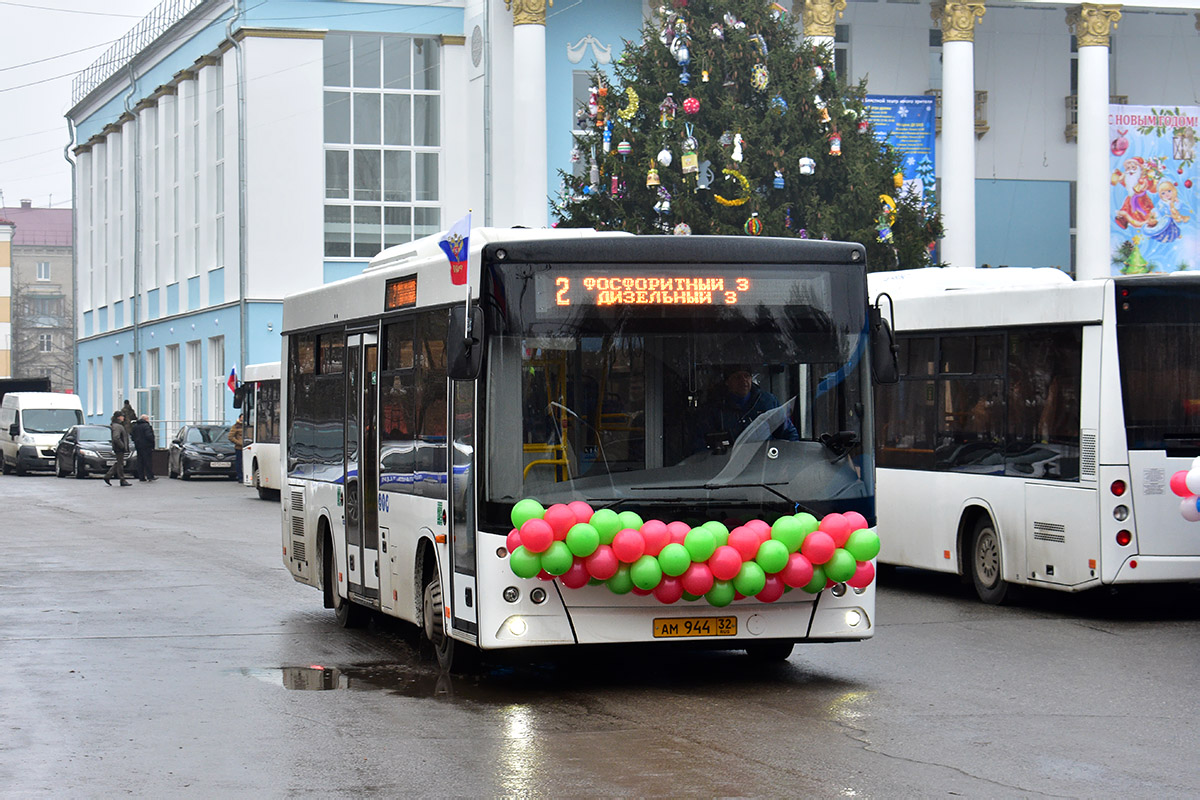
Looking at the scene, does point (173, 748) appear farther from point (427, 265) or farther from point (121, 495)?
point (121, 495)

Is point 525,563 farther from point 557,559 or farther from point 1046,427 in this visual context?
point 1046,427

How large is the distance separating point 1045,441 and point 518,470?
6120mm

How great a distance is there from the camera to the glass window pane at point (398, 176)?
50312 mm

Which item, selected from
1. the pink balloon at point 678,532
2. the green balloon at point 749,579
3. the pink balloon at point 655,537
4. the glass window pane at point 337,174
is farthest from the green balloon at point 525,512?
the glass window pane at point 337,174

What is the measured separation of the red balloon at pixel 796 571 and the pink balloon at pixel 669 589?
59 centimetres

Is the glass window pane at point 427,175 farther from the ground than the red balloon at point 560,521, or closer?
farther from the ground

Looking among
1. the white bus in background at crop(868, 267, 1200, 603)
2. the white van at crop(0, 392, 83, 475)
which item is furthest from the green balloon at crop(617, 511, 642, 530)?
the white van at crop(0, 392, 83, 475)

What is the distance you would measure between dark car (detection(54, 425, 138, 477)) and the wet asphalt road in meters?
34.5

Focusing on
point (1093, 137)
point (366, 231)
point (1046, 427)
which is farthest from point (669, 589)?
point (366, 231)

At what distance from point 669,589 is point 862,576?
3.89 ft

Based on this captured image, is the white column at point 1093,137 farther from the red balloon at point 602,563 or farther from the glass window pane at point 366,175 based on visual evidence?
the red balloon at point 602,563

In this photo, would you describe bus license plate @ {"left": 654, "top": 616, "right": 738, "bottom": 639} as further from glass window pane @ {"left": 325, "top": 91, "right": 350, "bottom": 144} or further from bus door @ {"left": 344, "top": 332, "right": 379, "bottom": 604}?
glass window pane @ {"left": 325, "top": 91, "right": 350, "bottom": 144}

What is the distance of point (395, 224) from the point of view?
1989 inches

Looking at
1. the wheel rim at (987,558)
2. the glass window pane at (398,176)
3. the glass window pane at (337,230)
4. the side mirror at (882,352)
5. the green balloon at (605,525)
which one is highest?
the glass window pane at (398,176)
